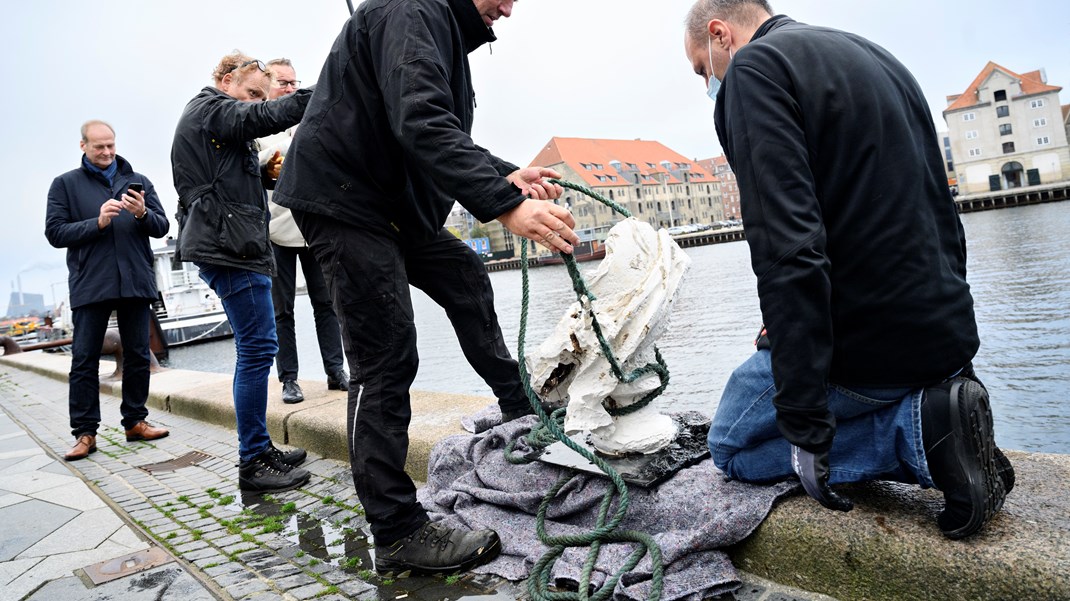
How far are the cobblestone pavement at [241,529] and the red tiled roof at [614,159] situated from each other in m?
90.5

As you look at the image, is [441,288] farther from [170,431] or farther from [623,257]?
[170,431]

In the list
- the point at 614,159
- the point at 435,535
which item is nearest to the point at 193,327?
the point at 435,535

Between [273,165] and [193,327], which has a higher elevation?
[273,165]

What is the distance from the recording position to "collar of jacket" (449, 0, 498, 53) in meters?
2.68

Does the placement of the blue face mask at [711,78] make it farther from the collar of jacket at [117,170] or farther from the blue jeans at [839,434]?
the collar of jacket at [117,170]

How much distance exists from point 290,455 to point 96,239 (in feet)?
8.10

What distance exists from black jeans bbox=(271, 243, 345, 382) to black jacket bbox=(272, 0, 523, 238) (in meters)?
2.86

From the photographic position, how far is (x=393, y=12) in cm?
245

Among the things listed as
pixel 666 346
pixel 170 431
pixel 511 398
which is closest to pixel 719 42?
pixel 511 398

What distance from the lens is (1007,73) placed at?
237 feet

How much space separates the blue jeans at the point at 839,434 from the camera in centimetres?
196

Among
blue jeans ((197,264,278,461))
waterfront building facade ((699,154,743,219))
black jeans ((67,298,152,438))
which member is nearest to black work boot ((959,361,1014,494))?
blue jeans ((197,264,278,461))

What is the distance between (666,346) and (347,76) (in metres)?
9.83

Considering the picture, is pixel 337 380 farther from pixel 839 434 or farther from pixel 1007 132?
pixel 1007 132
